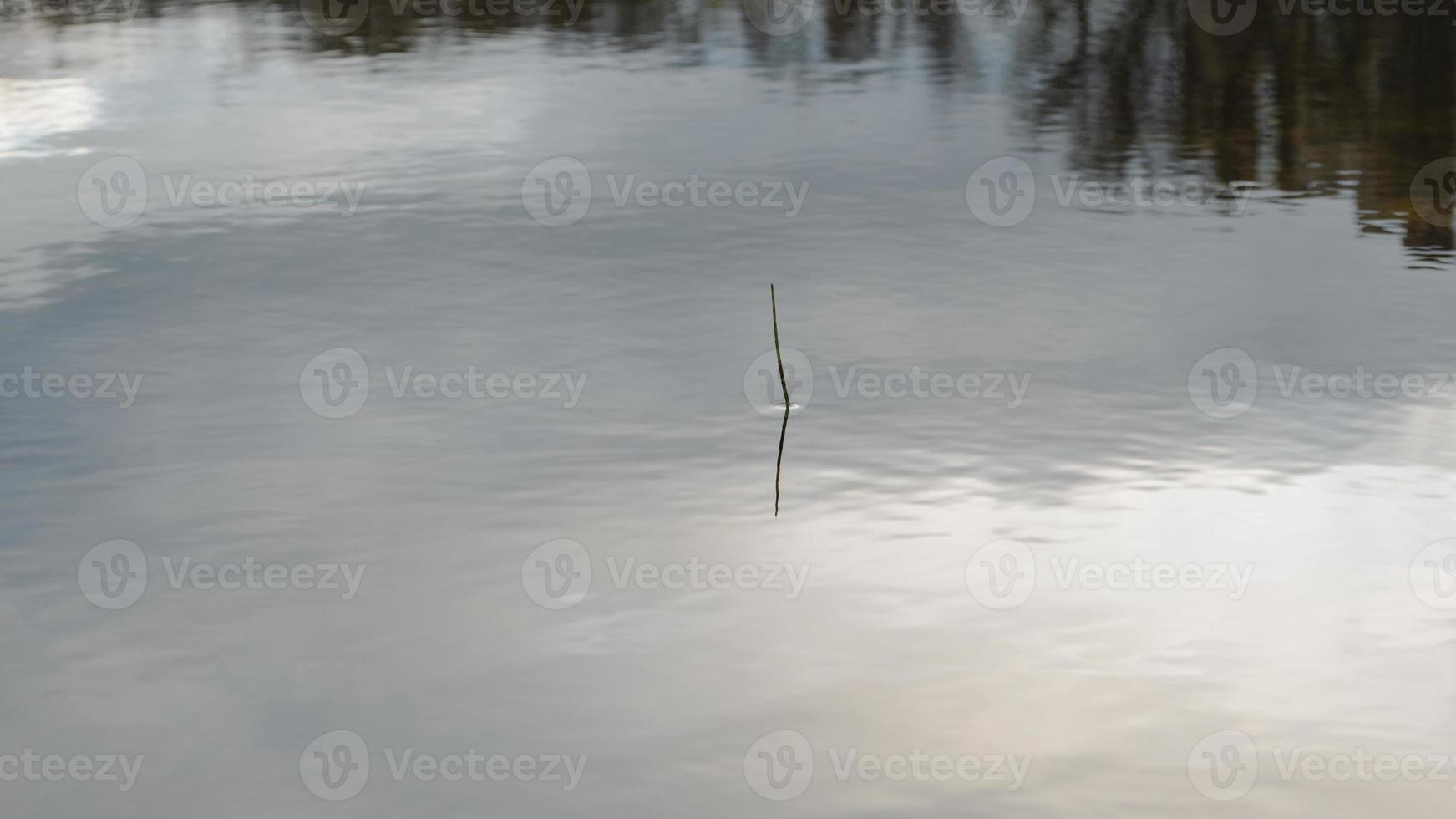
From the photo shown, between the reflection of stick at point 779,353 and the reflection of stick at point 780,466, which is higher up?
the reflection of stick at point 779,353

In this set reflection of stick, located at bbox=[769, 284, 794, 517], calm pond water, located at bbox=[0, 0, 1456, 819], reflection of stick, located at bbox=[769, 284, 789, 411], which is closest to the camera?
calm pond water, located at bbox=[0, 0, 1456, 819]

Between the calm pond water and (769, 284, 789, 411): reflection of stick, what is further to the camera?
(769, 284, 789, 411): reflection of stick

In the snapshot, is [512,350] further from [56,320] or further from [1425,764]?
[1425,764]

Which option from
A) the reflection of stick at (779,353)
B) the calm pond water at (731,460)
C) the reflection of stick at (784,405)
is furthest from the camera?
the reflection of stick at (779,353)

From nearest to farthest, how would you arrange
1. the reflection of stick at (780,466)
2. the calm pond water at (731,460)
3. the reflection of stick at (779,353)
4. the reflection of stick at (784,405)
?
the calm pond water at (731,460)
the reflection of stick at (780,466)
the reflection of stick at (784,405)
the reflection of stick at (779,353)

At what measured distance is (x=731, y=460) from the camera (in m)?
8.91

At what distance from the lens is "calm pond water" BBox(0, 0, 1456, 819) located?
6.44 meters

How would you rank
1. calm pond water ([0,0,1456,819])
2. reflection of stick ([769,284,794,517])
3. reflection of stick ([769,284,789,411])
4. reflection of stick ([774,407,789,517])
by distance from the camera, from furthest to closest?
reflection of stick ([769,284,789,411]) < reflection of stick ([769,284,794,517]) < reflection of stick ([774,407,789,517]) < calm pond water ([0,0,1456,819])

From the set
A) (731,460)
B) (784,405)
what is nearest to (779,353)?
(784,405)

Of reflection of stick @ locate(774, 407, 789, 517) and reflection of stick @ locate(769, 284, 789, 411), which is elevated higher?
reflection of stick @ locate(769, 284, 789, 411)

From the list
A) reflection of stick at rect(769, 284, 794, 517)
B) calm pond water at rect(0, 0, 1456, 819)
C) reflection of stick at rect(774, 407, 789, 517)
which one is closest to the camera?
calm pond water at rect(0, 0, 1456, 819)

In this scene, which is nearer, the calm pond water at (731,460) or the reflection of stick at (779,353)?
the calm pond water at (731,460)

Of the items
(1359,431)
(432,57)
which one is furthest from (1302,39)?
(1359,431)

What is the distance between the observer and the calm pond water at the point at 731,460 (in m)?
6.44
